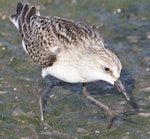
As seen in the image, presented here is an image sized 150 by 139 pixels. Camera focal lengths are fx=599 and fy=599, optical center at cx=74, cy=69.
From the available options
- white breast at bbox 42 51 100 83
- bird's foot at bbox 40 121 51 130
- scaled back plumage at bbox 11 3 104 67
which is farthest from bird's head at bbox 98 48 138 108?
bird's foot at bbox 40 121 51 130

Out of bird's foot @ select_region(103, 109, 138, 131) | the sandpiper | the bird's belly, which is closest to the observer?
the sandpiper

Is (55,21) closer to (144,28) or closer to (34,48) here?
(34,48)

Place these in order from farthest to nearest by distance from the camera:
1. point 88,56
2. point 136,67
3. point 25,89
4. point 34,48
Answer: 1. point 136,67
2. point 25,89
3. point 34,48
4. point 88,56

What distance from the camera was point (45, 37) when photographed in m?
10.1

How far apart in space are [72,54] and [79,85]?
1.58m

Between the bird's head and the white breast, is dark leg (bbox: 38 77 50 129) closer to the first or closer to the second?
the white breast

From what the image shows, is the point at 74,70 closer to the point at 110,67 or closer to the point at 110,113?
the point at 110,67

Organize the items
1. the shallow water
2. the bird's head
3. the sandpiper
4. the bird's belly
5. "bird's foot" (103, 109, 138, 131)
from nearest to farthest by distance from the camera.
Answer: the bird's head, the sandpiper, the bird's belly, the shallow water, "bird's foot" (103, 109, 138, 131)

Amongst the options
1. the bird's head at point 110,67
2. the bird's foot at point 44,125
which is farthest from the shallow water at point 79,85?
the bird's head at point 110,67

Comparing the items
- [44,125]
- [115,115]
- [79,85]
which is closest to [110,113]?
[115,115]

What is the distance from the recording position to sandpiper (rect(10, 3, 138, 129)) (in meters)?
9.48

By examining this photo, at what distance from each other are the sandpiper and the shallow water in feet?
0.92

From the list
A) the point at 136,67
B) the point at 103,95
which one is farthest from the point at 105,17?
the point at 103,95

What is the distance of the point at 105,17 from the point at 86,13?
517mm
